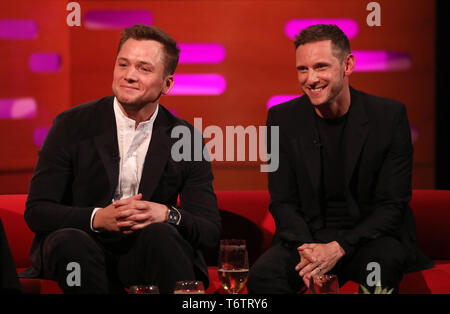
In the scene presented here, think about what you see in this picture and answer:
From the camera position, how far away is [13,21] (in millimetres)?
3881

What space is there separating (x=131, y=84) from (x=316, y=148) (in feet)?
2.81

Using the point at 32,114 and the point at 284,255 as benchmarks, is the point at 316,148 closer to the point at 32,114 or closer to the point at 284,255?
the point at 284,255

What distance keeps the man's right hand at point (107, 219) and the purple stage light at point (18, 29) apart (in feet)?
6.63

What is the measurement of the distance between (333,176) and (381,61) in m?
1.41

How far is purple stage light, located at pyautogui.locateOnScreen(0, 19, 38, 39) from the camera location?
12.7ft

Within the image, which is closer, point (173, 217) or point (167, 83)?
point (173, 217)

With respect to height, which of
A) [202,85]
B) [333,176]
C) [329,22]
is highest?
[329,22]

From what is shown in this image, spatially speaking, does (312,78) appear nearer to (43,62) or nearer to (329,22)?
(329,22)

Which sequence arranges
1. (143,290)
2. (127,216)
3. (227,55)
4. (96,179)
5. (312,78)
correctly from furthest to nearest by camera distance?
1. (227,55)
2. (312,78)
3. (96,179)
4. (127,216)
5. (143,290)

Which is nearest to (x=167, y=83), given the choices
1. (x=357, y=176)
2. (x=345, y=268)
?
(x=357, y=176)

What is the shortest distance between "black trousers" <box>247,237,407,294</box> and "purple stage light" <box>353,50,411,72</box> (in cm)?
156

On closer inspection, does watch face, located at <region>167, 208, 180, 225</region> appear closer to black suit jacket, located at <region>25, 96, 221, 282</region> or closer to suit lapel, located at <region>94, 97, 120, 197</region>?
black suit jacket, located at <region>25, 96, 221, 282</region>

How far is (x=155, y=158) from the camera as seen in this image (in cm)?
257
